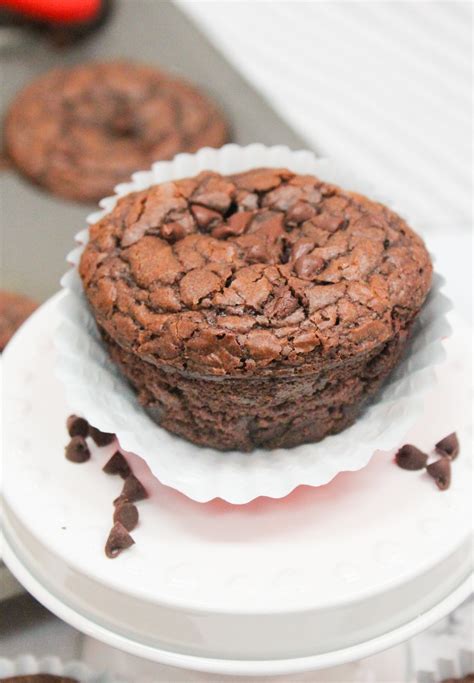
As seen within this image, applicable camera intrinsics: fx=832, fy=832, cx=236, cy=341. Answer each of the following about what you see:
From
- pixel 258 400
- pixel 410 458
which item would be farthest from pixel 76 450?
pixel 410 458

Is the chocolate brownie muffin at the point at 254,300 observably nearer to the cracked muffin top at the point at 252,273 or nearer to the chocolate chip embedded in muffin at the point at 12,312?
the cracked muffin top at the point at 252,273

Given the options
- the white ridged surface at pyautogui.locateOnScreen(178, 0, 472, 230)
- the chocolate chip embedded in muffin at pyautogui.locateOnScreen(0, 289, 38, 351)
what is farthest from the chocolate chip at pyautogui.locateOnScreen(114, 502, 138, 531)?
the white ridged surface at pyautogui.locateOnScreen(178, 0, 472, 230)

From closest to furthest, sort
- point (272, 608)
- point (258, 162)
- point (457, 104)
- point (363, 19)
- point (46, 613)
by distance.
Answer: point (272, 608)
point (46, 613)
point (258, 162)
point (457, 104)
point (363, 19)

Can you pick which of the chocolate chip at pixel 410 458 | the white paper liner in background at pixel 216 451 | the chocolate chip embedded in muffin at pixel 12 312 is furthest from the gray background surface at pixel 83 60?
the chocolate chip at pixel 410 458

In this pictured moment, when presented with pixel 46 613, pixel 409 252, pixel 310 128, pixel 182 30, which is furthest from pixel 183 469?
pixel 182 30

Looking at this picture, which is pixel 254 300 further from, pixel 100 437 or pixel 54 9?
pixel 54 9

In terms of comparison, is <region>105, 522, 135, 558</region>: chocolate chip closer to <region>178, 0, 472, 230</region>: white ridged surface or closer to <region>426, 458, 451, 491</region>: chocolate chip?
<region>426, 458, 451, 491</region>: chocolate chip

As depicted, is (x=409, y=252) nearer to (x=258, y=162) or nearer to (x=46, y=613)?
(x=258, y=162)
